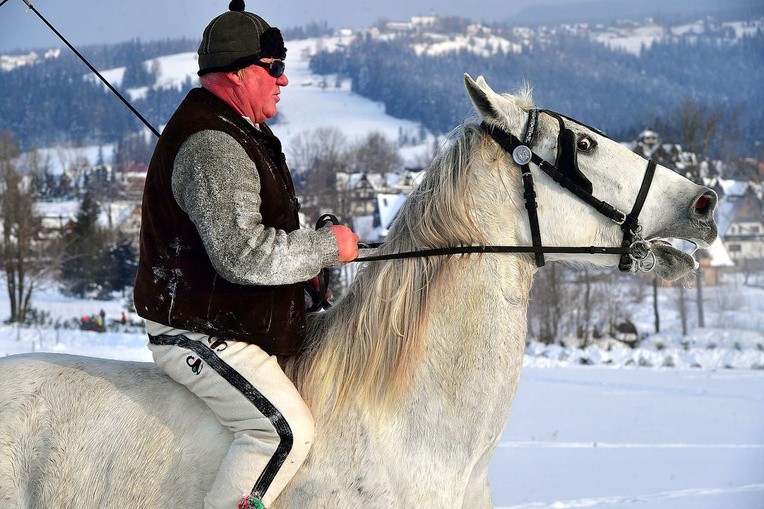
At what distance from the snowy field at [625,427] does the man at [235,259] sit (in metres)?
5.22

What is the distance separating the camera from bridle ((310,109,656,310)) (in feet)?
9.80

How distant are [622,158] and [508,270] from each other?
0.58 metres

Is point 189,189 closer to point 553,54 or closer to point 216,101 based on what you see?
point 216,101

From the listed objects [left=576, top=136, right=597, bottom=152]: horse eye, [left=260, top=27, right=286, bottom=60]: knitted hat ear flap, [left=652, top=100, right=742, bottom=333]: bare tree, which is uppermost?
[left=260, top=27, right=286, bottom=60]: knitted hat ear flap

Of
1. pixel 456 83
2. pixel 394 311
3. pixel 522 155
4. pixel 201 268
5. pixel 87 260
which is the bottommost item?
pixel 456 83

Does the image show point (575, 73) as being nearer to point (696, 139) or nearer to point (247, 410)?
point (696, 139)

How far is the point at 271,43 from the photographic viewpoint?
298 cm

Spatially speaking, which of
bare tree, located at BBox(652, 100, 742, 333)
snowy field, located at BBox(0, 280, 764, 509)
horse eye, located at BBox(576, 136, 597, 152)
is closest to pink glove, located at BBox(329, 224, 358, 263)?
horse eye, located at BBox(576, 136, 597, 152)

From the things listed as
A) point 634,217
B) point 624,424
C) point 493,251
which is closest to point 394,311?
point 493,251

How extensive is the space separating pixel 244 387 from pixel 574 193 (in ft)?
4.40

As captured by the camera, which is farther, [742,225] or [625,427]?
[742,225]

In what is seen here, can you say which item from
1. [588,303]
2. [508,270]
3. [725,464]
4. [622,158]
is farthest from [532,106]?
[588,303]

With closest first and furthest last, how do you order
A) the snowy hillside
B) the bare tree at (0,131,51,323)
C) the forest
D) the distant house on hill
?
the bare tree at (0,131,51,323) < the distant house on hill < the forest < the snowy hillside

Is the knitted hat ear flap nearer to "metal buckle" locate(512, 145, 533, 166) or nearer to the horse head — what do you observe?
the horse head
